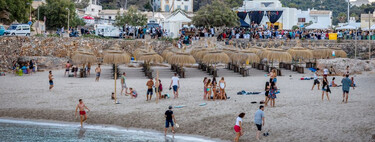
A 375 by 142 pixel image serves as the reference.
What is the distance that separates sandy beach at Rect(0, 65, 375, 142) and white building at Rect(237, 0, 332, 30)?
30224mm

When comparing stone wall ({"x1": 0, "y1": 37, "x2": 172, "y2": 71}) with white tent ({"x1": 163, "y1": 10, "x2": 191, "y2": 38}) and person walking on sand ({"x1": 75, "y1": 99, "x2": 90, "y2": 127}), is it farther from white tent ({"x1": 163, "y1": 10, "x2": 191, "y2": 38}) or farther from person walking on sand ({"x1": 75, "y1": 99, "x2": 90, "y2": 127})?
person walking on sand ({"x1": 75, "y1": 99, "x2": 90, "y2": 127})

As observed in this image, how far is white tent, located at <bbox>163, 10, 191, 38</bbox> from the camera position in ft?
160

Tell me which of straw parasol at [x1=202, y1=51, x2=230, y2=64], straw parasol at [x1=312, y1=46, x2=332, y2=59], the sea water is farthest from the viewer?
straw parasol at [x1=312, y1=46, x2=332, y2=59]

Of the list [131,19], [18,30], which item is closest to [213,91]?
[18,30]

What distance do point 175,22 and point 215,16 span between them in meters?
4.02

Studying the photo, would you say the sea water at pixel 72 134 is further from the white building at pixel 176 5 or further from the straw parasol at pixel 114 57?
the white building at pixel 176 5

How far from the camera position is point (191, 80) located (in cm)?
3189

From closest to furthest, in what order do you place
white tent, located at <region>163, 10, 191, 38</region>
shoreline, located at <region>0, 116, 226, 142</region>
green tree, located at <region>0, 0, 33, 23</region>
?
shoreline, located at <region>0, 116, 226, 142</region>, green tree, located at <region>0, 0, 33, 23</region>, white tent, located at <region>163, 10, 191, 38</region>

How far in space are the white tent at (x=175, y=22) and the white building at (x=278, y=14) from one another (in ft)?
30.7

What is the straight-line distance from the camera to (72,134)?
19.3 m

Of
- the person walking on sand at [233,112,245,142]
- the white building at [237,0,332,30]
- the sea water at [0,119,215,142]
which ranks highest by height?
the white building at [237,0,332,30]

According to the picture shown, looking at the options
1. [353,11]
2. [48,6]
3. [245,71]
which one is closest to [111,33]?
[48,6]

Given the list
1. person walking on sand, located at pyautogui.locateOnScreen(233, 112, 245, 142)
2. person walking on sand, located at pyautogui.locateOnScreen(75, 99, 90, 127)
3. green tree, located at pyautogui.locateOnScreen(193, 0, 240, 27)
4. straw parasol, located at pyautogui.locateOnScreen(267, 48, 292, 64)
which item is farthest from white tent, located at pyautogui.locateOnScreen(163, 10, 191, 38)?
person walking on sand, located at pyautogui.locateOnScreen(233, 112, 245, 142)

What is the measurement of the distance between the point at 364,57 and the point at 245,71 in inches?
587
